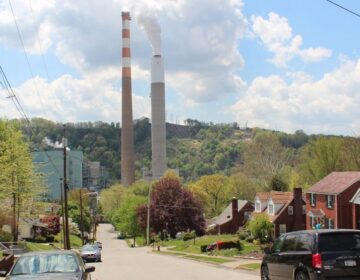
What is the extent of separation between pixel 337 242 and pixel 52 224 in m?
76.0

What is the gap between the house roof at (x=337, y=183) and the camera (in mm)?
52406

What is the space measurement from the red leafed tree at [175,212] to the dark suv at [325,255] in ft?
229

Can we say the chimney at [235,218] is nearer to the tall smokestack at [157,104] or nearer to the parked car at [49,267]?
the tall smokestack at [157,104]

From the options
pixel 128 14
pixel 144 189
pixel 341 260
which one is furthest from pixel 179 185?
pixel 341 260

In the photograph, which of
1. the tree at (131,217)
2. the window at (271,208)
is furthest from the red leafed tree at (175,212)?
the window at (271,208)

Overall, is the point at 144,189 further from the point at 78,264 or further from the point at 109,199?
the point at 78,264

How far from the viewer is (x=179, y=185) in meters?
89.2

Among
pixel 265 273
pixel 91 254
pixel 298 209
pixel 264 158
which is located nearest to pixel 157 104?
pixel 264 158

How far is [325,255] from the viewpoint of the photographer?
14.4 meters

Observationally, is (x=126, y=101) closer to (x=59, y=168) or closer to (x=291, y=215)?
(x=59, y=168)

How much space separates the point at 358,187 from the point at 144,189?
251 feet

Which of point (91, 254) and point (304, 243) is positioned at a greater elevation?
point (304, 243)

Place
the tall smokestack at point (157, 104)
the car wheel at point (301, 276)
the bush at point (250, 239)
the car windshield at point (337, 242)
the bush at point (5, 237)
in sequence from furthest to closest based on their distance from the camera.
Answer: the tall smokestack at point (157, 104) < the bush at point (250, 239) < the bush at point (5, 237) < the car wheel at point (301, 276) < the car windshield at point (337, 242)

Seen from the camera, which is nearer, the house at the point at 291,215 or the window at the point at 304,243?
the window at the point at 304,243
